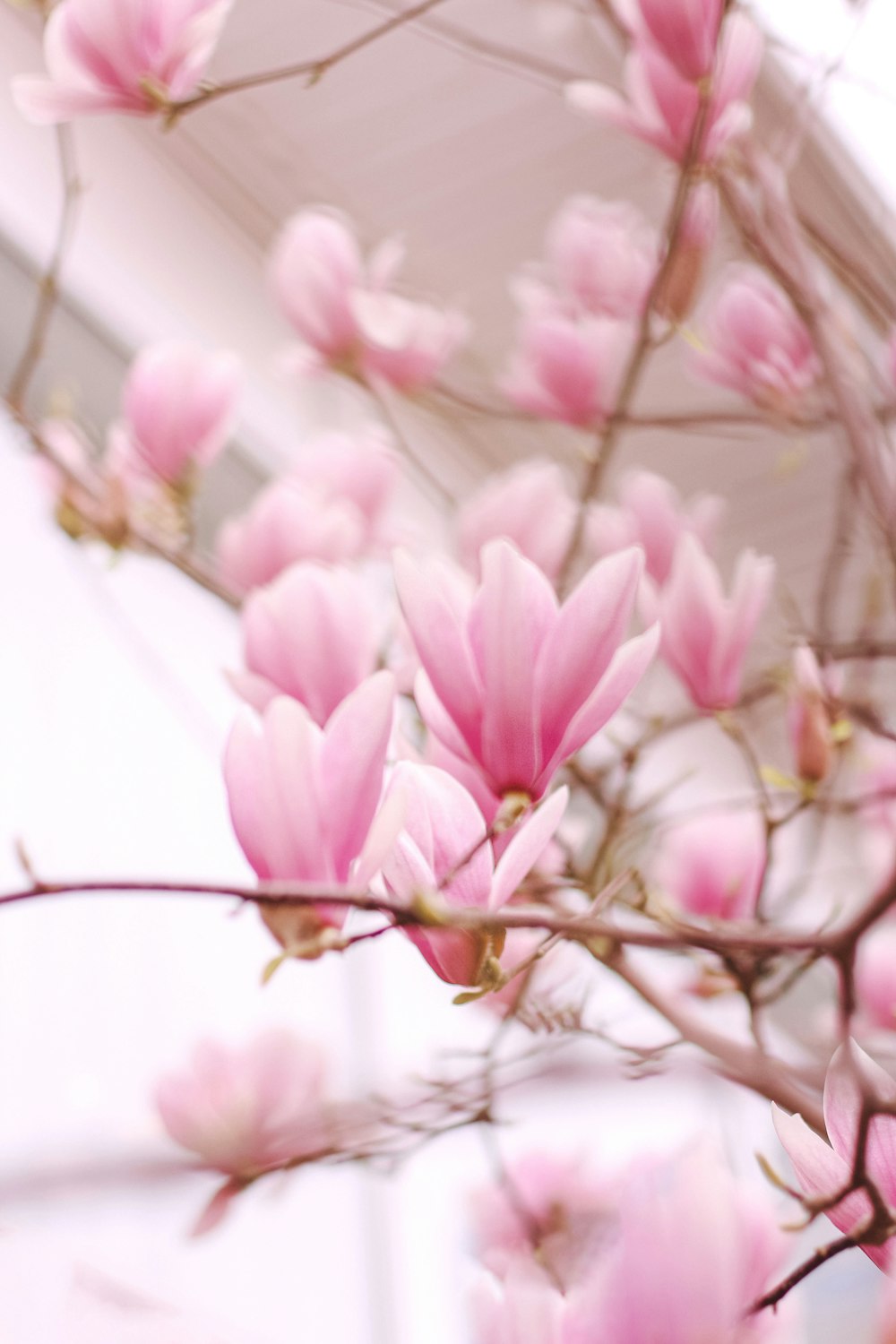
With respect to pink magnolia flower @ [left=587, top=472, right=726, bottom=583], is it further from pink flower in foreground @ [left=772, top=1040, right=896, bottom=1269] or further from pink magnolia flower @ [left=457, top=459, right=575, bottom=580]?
pink flower in foreground @ [left=772, top=1040, right=896, bottom=1269]

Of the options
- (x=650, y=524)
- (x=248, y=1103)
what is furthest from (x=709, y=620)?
(x=248, y=1103)

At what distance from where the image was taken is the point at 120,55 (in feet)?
1.06

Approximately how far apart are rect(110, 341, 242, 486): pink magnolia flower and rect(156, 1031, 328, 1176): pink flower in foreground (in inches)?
8.2

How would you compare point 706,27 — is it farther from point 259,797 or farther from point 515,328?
point 515,328

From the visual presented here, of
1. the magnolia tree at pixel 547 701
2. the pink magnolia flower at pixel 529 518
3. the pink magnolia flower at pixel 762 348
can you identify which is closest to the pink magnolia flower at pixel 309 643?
the magnolia tree at pixel 547 701

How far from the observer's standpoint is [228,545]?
1.24ft

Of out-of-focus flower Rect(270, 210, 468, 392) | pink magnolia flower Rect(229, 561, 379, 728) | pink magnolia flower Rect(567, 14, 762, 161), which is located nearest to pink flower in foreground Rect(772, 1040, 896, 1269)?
pink magnolia flower Rect(229, 561, 379, 728)

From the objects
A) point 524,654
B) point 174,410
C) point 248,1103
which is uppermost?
point 524,654

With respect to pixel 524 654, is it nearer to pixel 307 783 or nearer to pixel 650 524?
pixel 307 783

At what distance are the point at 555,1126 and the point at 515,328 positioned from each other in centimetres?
86

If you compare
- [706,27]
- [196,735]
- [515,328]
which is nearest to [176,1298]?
[196,735]

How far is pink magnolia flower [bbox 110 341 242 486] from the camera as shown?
0.42 meters

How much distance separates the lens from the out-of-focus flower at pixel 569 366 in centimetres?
50

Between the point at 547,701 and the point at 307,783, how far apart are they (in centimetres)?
4
